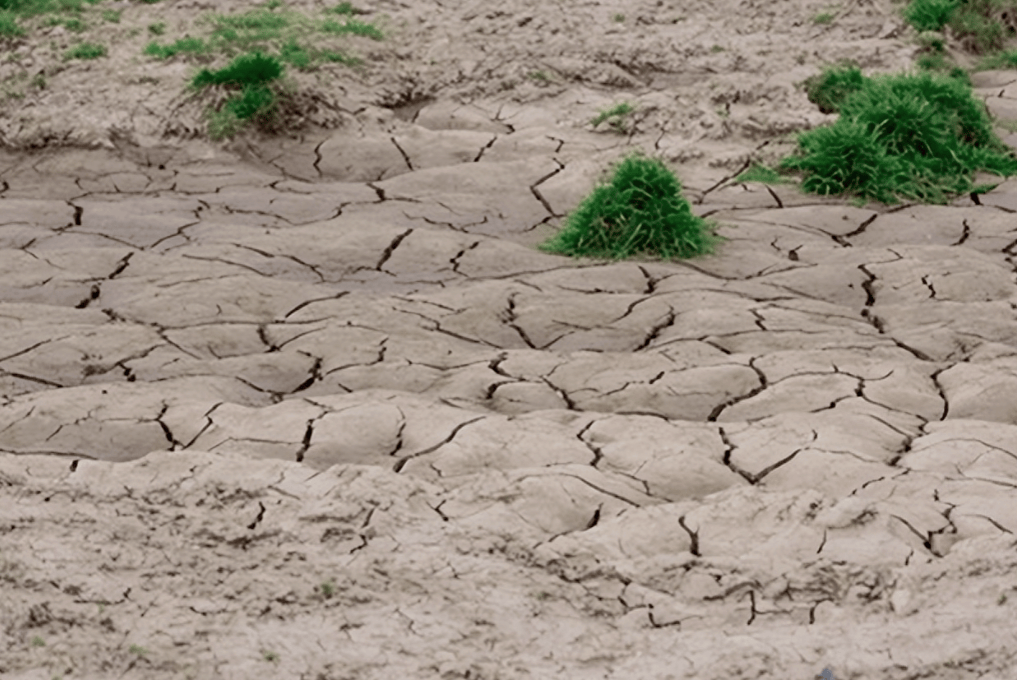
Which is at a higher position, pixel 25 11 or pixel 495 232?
pixel 25 11

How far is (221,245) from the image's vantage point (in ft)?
16.9

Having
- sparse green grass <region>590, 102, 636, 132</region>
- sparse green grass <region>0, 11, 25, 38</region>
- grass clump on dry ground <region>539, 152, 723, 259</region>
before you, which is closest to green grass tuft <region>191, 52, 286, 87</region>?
sparse green grass <region>0, 11, 25, 38</region>

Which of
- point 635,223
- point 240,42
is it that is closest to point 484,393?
point 635,223

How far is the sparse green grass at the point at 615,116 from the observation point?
645 cm

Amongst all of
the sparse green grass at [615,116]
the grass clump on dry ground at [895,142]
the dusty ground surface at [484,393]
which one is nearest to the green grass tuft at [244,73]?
the dusty ground surface at [484,393]

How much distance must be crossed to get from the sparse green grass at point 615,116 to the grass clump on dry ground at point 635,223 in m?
1.12

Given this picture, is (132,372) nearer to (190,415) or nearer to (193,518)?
(190,415)

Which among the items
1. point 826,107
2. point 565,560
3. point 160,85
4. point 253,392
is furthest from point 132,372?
point 826,107

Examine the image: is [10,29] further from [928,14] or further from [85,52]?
[928,14]

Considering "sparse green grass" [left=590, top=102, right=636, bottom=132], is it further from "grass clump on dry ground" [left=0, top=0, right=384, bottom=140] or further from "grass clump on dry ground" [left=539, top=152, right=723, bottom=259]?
"grass clump on dry ground" [left=0, top=0, right=384, bottom=140]

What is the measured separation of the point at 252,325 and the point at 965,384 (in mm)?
2238

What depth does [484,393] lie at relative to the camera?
3.91 metres

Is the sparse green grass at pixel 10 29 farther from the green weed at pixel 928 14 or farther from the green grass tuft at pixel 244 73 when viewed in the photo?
the green weed at pixel 928 14

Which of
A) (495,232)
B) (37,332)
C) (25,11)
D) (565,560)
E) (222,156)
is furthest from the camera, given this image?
(25,11)
